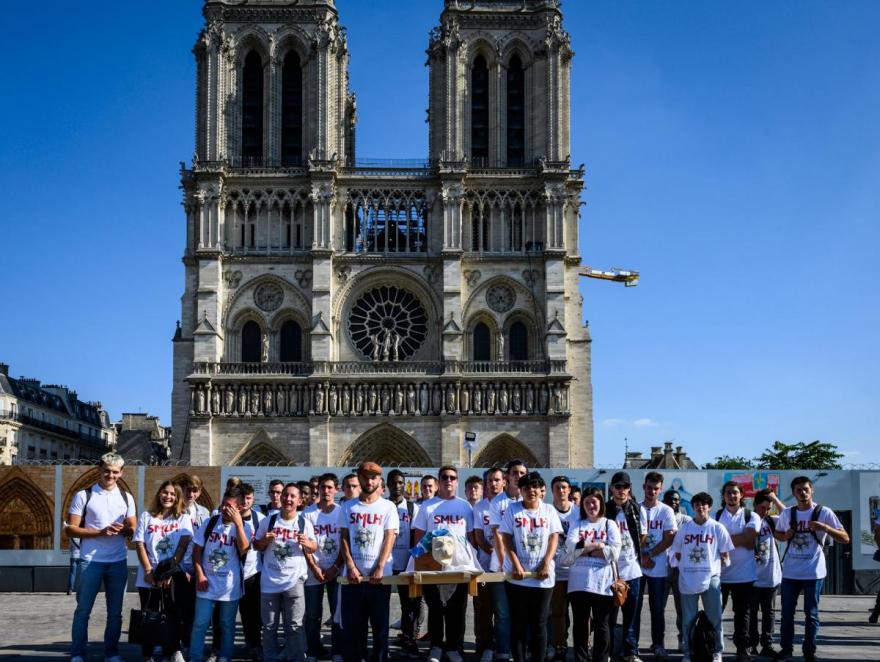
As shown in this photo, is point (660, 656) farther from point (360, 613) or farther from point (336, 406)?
point (336, 406)

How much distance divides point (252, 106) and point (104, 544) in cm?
3673

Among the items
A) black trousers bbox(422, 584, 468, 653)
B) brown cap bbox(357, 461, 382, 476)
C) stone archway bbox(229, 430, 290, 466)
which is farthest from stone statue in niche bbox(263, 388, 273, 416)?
brown cap bbox(357, 461, 382, 476)

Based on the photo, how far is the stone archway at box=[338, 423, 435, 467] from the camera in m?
42.1

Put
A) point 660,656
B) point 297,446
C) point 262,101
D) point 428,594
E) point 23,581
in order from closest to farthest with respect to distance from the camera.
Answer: point 428,594 → point 660,656 → point 23,581 → point 297,446 → point 262,101

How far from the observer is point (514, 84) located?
Result: 1832 inches

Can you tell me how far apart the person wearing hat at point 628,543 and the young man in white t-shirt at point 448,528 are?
1.49m

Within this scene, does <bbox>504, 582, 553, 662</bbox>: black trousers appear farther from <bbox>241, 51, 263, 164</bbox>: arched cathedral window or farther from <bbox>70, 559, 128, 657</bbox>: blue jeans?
<bbox>241, 51, 263, 164</bbox>: arched cathedral window

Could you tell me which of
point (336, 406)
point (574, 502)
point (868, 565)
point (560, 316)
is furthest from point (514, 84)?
point (574, 502)

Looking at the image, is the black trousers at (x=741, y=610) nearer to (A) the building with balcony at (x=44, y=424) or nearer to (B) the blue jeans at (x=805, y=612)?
(B) the blue jeans at (x=805, y=612)

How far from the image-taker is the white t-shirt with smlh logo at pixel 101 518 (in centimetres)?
1120

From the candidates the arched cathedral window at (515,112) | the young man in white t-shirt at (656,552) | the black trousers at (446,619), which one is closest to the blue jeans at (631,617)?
the young man in white t-shirt at (656,552)

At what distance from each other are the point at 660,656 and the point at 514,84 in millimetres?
36721

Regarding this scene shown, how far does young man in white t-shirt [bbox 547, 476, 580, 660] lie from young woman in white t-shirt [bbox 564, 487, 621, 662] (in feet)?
0.67

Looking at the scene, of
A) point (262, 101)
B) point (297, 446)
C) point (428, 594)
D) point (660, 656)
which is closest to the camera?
point (428, 594)
